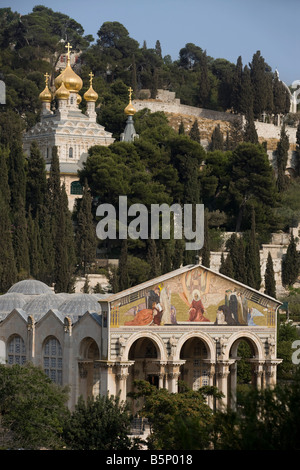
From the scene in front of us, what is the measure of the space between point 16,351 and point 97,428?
1558cm

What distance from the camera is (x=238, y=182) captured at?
98.8 meters

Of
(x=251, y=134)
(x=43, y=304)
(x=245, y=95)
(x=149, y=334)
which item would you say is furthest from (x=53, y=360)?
(x=245, y=95)

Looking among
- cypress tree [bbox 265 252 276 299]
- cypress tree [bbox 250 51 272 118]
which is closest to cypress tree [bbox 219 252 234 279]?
cypress tree [bbox 265 252 276 299]

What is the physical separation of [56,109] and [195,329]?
55754mm

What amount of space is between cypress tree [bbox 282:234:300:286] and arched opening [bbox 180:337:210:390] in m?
31.2

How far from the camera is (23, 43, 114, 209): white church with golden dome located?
104 metres

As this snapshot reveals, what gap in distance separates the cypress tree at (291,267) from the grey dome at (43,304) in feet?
108

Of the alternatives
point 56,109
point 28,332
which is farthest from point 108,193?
point 28,332

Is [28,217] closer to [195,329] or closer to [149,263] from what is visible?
[149,263]

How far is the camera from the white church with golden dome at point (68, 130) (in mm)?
104250

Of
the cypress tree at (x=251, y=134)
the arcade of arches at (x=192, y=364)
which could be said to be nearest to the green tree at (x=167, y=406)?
the arcade of arches at (x=192, y=364)

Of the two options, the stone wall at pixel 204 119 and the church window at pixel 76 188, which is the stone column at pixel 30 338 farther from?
the stone wall at pixel 204 119

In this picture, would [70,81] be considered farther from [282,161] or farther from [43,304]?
[43,304]

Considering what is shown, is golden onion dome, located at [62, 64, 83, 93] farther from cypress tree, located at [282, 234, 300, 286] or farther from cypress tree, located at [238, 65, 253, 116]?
cypress tree, located at [282, 234, 300, 286]
